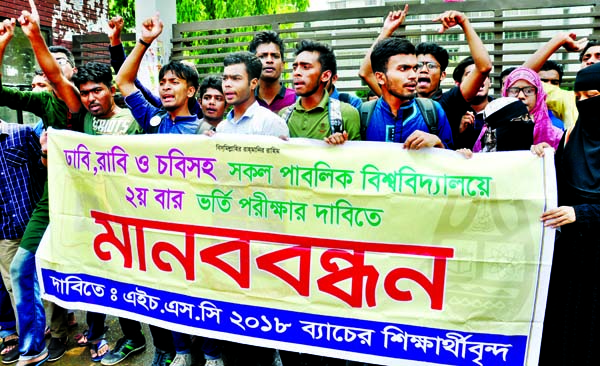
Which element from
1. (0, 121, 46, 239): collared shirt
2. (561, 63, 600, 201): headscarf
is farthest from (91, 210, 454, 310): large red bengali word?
(0, 121, 46, 239): collared shirt

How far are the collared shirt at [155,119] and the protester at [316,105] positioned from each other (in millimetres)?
603

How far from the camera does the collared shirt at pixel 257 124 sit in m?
2.74

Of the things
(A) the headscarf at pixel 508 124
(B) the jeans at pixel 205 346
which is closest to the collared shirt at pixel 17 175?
(B) the jeans at pixel 205 346

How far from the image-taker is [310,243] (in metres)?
2.49

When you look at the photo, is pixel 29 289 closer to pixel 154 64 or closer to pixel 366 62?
pixel 366 62

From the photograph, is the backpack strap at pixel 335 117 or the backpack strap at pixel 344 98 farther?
the backpack strap at pixel 344 98

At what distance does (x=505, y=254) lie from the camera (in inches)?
88.9

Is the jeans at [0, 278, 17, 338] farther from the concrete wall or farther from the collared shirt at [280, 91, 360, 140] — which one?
the concrete wall

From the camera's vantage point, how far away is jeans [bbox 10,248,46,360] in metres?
3.12

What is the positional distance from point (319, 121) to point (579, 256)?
1.49 metres

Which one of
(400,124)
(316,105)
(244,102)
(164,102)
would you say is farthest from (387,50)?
(164,102)

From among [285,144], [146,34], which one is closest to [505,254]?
[285,144]

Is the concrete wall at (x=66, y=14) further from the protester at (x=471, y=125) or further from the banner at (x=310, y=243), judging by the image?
the protester at (x=471, y=125)

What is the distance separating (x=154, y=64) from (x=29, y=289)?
4.14 metres
